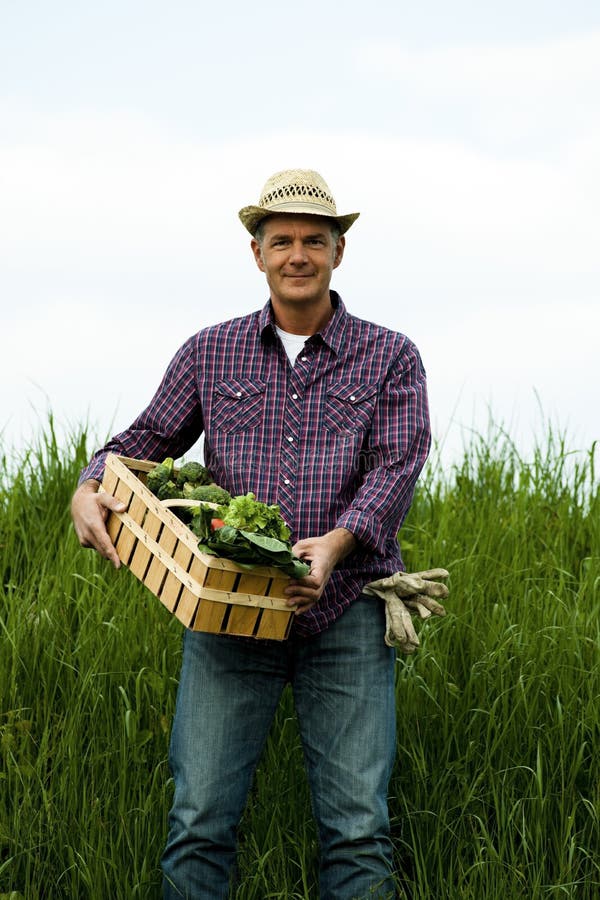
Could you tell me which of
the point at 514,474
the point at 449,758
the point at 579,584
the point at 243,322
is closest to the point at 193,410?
the point at 243,322

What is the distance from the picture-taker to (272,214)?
3334 millimetres

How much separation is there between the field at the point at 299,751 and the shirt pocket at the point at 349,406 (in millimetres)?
1320

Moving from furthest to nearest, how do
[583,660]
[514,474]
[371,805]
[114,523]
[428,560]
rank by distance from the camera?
[514,474], [428,560], [583,660], [114,523], [371,805]

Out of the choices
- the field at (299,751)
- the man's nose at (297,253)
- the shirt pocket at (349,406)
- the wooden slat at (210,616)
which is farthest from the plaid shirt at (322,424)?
the field at (299,751)

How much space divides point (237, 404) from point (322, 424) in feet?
0.97

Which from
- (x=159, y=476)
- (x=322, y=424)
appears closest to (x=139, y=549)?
(x=159, y=476)

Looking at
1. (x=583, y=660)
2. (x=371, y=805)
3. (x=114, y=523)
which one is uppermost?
(x=114, y=523)

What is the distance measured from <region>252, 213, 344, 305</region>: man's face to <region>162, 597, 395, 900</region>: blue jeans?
3.23 feet

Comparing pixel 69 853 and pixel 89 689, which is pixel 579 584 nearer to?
pixel 89 689

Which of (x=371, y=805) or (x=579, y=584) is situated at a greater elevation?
→ (x=579, y=584)

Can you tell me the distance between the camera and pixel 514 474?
20.8 feet

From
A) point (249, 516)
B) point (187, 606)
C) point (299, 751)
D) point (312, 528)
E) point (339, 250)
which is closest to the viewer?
point (249, 516)

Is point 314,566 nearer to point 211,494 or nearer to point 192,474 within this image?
point 211,494

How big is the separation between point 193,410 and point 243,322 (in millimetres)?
343
